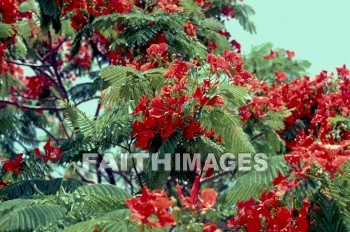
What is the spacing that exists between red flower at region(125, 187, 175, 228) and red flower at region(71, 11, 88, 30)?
15.5ft

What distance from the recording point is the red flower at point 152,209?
2.71 m

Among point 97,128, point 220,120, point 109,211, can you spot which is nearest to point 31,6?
point 97,128

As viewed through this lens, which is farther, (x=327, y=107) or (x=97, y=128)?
(x=327, y=107)

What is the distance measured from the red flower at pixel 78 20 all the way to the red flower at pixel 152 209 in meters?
4.71

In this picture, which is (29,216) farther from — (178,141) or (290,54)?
(290,54)

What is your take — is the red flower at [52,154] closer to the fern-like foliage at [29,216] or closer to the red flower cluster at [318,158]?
the fern-like foliage at [29,216]

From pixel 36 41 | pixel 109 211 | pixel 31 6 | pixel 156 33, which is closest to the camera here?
pixel 109 211

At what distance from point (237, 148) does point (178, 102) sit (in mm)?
483

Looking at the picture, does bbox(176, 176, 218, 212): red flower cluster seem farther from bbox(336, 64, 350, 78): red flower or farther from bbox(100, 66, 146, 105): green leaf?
bbox(336, 64, 350, 78): red flower

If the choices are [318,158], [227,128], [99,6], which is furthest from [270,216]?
[99,6]

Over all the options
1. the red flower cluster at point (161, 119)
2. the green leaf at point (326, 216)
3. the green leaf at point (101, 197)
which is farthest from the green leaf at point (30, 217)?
the green leaf at point (326, 216)

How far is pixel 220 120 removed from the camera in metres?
4.13

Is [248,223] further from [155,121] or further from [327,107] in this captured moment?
[327,107]

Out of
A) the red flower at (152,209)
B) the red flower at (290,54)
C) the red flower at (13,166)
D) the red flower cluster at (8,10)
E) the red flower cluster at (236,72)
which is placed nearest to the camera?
the red flower at (152,209)
